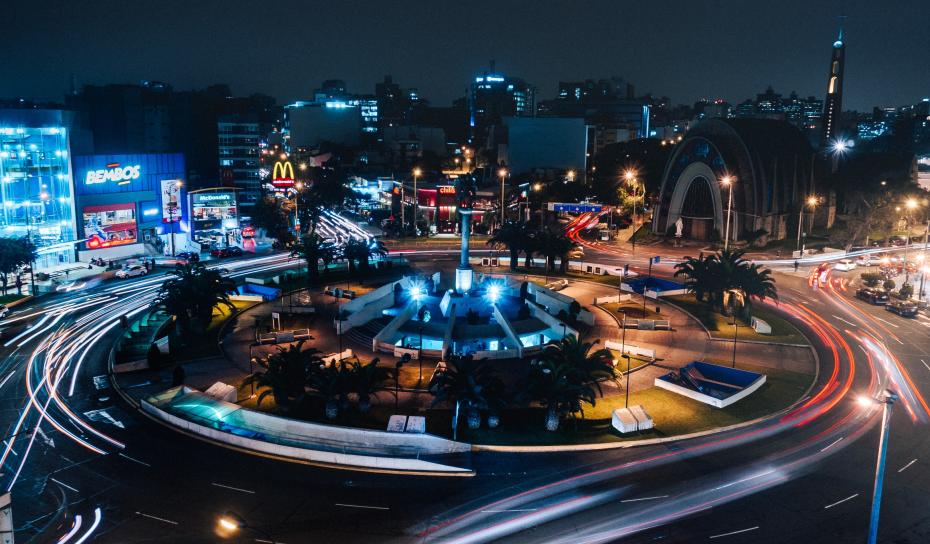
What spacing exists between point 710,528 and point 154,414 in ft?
84.9

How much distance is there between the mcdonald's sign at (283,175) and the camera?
83625 millimetres

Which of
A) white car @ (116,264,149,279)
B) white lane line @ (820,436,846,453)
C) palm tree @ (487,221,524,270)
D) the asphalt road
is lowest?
the asphalt road

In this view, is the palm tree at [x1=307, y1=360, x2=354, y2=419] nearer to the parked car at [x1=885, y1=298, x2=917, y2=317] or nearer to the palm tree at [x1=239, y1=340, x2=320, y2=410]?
the palm tree at [x1=239, y1=340, x2=320, y2=410]

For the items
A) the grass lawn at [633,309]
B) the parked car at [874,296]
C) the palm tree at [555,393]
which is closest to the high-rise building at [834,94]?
the parked car at [874,296]

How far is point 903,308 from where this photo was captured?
53344 mm

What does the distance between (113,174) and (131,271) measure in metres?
16.8

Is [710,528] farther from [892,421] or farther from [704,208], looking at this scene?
[704,208]

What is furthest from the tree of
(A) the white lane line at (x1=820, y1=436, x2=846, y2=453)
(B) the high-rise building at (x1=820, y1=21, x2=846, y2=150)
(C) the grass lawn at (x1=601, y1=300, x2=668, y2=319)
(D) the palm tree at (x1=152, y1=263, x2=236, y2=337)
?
(B) the high-rise building at (x1=820, y1=21, x2=846, y2=150)

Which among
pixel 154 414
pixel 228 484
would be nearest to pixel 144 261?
pixel 154 414

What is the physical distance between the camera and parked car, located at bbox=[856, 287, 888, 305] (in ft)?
187

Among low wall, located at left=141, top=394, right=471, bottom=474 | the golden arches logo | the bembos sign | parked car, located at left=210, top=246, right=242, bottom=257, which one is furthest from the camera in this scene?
the golden arches logo

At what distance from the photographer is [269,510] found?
24906 millimetres

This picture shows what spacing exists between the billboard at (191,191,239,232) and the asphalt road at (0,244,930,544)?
54165mm

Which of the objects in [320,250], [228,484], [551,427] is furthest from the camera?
[320,250]
